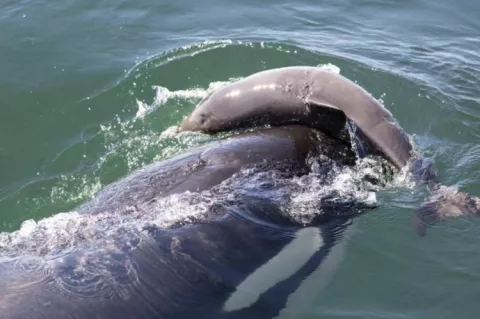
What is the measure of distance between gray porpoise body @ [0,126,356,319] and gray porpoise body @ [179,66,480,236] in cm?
36

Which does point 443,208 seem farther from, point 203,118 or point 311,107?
point 203,118

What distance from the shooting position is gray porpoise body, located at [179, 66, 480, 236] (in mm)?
7176

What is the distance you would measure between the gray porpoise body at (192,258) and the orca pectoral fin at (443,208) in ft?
3.45

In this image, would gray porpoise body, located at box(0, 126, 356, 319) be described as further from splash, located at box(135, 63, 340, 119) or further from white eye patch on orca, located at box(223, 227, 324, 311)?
splash, located at box(135, 63, 340, 119)

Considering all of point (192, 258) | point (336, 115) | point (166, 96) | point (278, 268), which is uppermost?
Result: point (336, 115)

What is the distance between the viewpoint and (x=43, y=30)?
12562mm

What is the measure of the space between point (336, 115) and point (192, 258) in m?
2.50

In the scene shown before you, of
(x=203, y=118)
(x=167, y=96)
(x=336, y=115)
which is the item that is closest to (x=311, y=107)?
(x=336, y=115)

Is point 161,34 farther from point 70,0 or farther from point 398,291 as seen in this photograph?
point 398,291

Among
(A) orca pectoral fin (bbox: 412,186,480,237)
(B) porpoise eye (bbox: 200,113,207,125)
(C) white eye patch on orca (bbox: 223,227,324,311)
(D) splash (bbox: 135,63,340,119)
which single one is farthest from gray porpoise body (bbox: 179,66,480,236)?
(D) splash (bbox: 135,63,340,119)

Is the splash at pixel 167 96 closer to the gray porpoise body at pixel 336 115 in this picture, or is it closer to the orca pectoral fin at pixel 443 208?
the gray porpoise body at pixel 336 115

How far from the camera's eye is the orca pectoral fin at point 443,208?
7238 mm

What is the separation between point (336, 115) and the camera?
280 inches

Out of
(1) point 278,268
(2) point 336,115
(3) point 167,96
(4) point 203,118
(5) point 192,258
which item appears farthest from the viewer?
(3) point 167,96
